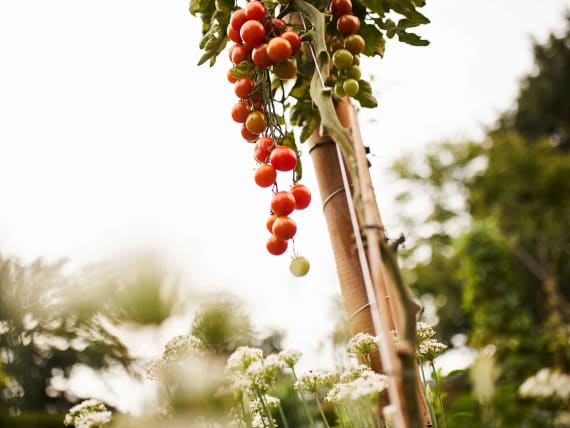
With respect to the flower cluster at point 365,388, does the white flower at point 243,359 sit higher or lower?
higher

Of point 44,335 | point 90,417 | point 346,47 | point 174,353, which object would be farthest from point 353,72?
point 44,335

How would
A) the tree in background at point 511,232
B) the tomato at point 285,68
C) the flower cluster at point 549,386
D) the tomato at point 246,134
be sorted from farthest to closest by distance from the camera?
the tree in background at point 511,232 → the tomato at point 246,134 → the tomato at point 285,68 → the flower cluster at point 549,386

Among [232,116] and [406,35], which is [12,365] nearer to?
[232,116]

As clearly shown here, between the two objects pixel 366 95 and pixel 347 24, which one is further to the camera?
pixel 366 95

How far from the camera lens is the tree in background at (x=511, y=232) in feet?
21.4

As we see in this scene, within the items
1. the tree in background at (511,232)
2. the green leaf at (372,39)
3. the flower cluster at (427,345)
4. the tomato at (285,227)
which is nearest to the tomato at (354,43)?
the green leaf at (372,39)

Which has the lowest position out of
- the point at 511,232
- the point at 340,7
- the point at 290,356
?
the point at 290,356

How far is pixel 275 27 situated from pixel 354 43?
0.48ft

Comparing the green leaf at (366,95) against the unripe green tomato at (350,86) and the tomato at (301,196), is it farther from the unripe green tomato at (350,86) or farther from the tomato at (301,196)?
the tomato at (301,196)

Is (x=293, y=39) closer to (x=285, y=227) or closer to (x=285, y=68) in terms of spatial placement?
(x=285, y=68)

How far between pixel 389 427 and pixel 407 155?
581 inches

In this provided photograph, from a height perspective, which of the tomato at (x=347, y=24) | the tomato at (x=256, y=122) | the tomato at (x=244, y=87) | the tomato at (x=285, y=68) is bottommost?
the tomato at (x=256, y=122)

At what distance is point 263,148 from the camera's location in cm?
79

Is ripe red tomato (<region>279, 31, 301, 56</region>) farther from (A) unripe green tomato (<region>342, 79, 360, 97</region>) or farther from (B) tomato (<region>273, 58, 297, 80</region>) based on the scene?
(A) unripe green tomato (<region>342, 79, 360, 97</region>)
